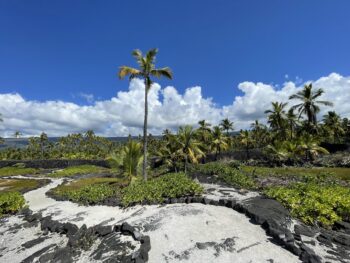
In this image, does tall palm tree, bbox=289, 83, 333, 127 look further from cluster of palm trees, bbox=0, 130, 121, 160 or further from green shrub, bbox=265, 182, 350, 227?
cluster of palm trees, bbox=0, 130, 121, 160

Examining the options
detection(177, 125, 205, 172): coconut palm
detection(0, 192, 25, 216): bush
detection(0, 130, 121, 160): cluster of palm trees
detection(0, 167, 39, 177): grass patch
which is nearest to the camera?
detection(0, 192, 25, 216): bush

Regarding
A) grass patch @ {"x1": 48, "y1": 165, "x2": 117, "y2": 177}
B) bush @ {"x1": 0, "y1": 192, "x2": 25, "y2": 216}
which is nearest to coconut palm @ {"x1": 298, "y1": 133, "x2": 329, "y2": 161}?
grass patch @ {"x1": 48, "y1": 165, "x2": 117, "y2": 177}

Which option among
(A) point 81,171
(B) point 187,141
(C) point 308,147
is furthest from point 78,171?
(C) point 308,147

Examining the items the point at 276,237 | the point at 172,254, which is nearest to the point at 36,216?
the point at 172,254

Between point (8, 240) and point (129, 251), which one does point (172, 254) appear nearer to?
point (129, 251)

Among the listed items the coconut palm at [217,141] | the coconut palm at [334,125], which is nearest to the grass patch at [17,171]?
the coconut palm at [217,141]

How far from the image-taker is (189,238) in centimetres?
952

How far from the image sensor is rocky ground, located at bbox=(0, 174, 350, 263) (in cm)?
845

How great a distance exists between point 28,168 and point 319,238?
6394cm

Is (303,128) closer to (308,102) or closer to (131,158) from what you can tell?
(308,102)

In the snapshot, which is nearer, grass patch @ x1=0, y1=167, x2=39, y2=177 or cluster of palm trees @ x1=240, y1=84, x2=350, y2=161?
cluster of palm trees @ x1=240, y1=84, x2=350, y2=161

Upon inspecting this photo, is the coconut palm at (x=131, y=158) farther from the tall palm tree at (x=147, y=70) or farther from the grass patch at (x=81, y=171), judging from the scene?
the grass patch at (x=81, y=171)

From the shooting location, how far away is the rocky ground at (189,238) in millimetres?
8453

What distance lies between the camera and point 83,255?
9.55m
